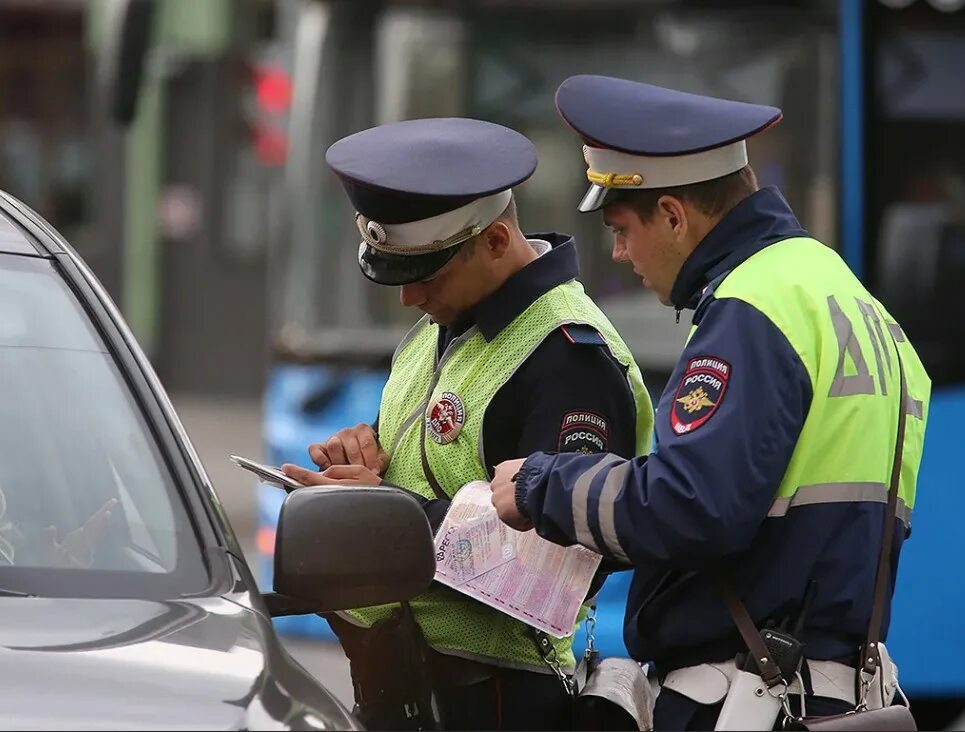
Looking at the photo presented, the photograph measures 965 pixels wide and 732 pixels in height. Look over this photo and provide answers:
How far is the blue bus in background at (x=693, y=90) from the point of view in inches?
284

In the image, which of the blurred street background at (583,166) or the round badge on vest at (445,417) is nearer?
the round badge on vest at (445,417)

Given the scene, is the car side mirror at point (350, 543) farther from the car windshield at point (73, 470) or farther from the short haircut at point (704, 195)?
the short haircut at point (704, 195)

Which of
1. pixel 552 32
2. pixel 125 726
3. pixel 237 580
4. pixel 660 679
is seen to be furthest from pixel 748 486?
pixel 552 32

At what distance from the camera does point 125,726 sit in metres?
2.54

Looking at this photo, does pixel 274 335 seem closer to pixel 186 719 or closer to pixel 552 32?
pixel 552 32

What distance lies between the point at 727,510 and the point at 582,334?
577 millimetres

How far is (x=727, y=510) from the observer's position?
2.99m

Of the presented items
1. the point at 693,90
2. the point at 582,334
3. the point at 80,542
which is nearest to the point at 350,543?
the point at 80,542

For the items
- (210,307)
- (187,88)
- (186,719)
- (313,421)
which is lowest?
(210,307)

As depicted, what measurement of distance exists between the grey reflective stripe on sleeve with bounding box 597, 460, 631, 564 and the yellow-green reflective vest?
9.3 inches

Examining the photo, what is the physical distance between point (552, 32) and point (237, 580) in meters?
5.13

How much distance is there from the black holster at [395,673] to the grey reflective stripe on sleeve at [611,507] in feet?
1.71

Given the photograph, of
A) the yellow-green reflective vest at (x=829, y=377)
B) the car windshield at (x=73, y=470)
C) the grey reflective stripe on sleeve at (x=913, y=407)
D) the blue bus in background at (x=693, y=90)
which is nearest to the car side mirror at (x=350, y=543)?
the car windshield at (x=73, y=470)

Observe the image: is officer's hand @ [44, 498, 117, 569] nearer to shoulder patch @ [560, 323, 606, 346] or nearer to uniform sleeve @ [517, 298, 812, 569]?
uniform sleeve @ [517, 298, 812, 569]
